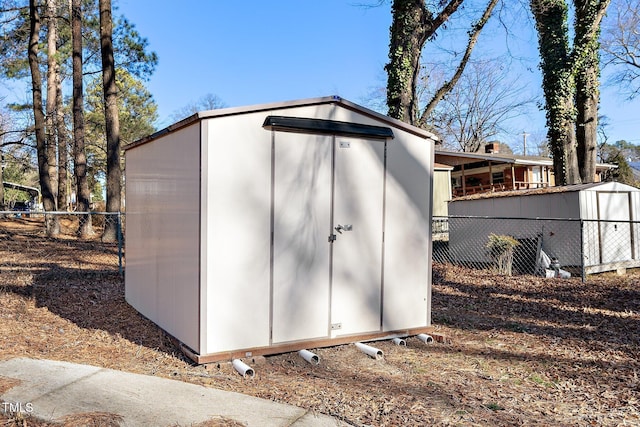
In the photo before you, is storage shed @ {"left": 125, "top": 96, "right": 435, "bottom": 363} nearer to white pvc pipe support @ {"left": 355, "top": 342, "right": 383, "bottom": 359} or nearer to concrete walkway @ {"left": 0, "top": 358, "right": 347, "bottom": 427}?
white pvc pipe support @ {"left": 355, "top": 342, "right": 383, "bottom": 359}

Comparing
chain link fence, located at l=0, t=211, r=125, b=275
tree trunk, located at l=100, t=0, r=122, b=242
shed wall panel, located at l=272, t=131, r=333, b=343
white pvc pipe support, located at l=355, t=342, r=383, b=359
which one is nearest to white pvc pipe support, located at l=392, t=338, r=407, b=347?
white pvc pipe support, located at l=355, t=342, r=383, b=359

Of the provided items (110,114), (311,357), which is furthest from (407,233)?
(110,114)

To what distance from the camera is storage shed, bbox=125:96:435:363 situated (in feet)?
13.6

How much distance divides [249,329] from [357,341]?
1.13 m

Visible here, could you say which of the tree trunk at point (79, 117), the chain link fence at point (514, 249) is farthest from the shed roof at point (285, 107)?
the tree trunk at point (79, 117)

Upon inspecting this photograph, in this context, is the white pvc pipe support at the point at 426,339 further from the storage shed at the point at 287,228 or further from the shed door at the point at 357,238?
the shed door at the point at 357,238

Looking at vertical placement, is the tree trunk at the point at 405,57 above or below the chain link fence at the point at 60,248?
above

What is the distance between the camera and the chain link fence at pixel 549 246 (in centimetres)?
968

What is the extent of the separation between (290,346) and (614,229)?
28.8 feet

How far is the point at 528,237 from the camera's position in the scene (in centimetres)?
1045

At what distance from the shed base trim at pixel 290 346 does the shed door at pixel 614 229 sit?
6808 mm

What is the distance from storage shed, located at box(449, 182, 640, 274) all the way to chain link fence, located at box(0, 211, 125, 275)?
23.7 feet

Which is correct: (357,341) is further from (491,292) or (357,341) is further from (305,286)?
(491,292)

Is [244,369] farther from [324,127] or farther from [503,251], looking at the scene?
[503,251]
